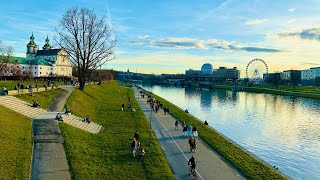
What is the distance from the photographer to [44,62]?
454ft

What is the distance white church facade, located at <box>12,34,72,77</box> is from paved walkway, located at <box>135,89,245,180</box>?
9928cm

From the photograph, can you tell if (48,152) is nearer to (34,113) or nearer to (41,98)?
(34,113)

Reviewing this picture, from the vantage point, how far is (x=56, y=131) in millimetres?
28156

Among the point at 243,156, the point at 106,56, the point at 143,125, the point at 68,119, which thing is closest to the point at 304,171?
the point at 243,156

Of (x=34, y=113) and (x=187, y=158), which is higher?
(x=34, y=113)

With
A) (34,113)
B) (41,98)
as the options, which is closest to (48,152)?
(34,113)

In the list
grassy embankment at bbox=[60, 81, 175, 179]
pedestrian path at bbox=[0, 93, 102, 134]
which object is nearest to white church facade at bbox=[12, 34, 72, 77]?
pedestrian path at bbox=[0, 93, 102, 134]

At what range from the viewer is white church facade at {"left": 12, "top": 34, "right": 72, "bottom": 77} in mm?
129000

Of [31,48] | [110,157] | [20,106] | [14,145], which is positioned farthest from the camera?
[31,48]

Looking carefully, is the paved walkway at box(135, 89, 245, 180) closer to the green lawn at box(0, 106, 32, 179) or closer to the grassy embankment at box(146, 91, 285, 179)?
the grassy embankment at box(146, 91, 285, 179)

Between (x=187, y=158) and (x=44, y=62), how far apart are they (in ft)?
409

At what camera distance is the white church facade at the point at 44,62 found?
129 m

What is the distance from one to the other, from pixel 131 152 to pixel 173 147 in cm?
516

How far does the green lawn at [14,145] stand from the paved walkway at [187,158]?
10.1 metres
